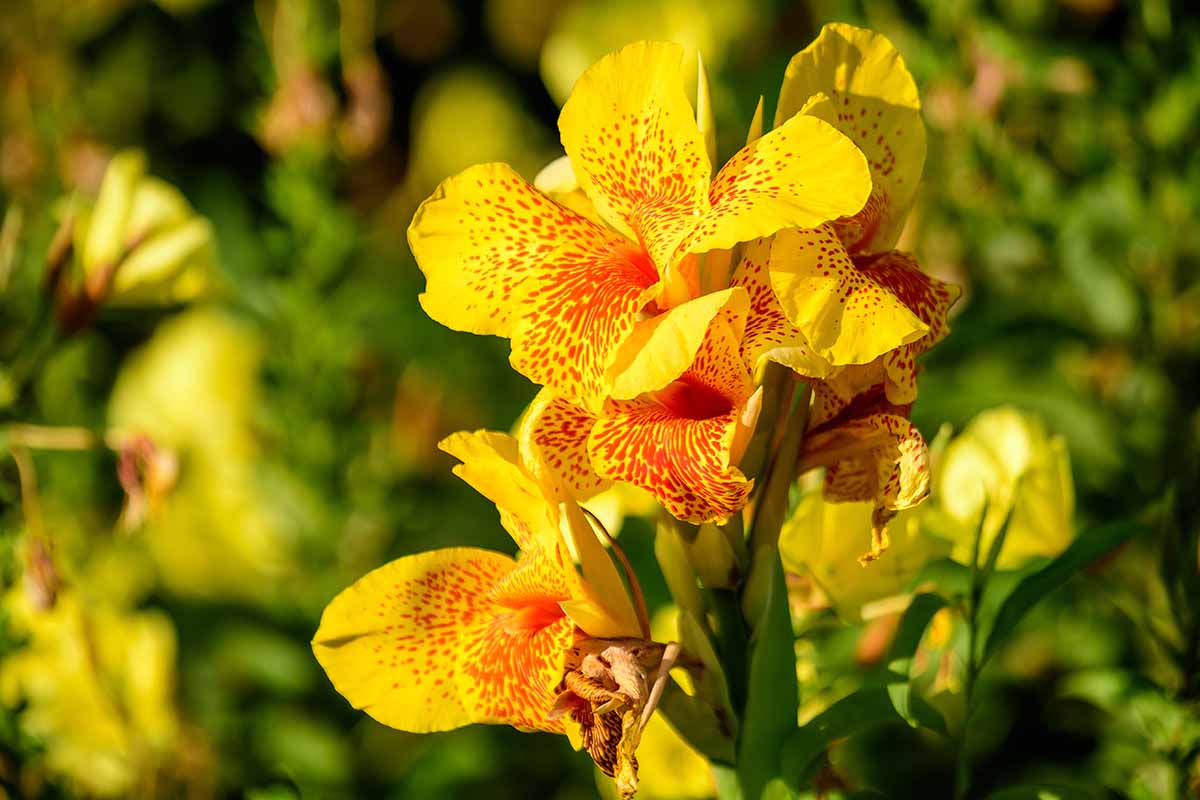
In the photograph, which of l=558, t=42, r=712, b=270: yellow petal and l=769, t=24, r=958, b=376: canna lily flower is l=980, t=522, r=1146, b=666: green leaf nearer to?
l=769, t=24, r=958, b=376: canna lily flower

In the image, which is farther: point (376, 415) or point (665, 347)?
point (376, 415)

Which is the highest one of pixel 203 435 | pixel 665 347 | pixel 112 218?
pixel 665 347

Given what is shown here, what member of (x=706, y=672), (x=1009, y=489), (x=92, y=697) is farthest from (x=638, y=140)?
(x=92, y=697)

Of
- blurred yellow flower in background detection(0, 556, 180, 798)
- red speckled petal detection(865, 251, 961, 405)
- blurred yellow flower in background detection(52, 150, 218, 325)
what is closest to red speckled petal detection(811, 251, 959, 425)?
red speckled petal detection(865, 251, 961, 405)

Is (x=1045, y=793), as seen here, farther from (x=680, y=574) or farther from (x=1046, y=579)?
(x=680, y=574)

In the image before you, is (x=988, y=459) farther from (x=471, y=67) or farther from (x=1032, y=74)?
(x=471, y=67)

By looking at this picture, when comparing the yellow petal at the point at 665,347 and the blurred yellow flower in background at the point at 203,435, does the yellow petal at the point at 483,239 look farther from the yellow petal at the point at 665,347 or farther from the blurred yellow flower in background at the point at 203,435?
the blurred yellow flower in background at the point at 203,435

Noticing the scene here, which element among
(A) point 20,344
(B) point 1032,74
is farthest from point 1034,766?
(A) point 20,344
